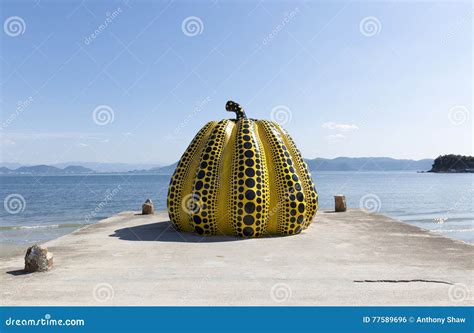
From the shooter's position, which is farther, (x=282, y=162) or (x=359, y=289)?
(x=282, y=162)

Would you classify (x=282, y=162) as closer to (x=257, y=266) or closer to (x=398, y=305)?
(x=257, y=266)

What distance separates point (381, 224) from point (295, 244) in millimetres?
5696

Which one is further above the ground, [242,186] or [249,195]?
[242,186]

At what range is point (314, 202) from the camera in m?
13.7

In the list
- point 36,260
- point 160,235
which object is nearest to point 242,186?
point 160,235

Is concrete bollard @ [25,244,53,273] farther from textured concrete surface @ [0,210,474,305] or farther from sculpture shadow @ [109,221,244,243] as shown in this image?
sculpture shadow @ [109,221,244,243]

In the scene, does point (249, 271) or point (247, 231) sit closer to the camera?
point (249, 271)

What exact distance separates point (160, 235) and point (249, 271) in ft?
17.2

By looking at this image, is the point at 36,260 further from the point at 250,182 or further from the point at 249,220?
the point at 250,182

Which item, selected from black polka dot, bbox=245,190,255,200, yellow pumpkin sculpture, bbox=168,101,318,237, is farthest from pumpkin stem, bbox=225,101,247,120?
black polka dot, bbox=245,190,255,200

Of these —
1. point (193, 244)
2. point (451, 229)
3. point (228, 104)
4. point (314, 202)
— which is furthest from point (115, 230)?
point (451, 229)

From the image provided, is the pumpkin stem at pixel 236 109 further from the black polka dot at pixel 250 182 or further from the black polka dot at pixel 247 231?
the black polka dot at pixel 247 231

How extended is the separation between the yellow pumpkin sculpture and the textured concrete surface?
0.54 metres

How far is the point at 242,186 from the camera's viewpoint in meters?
12.4
